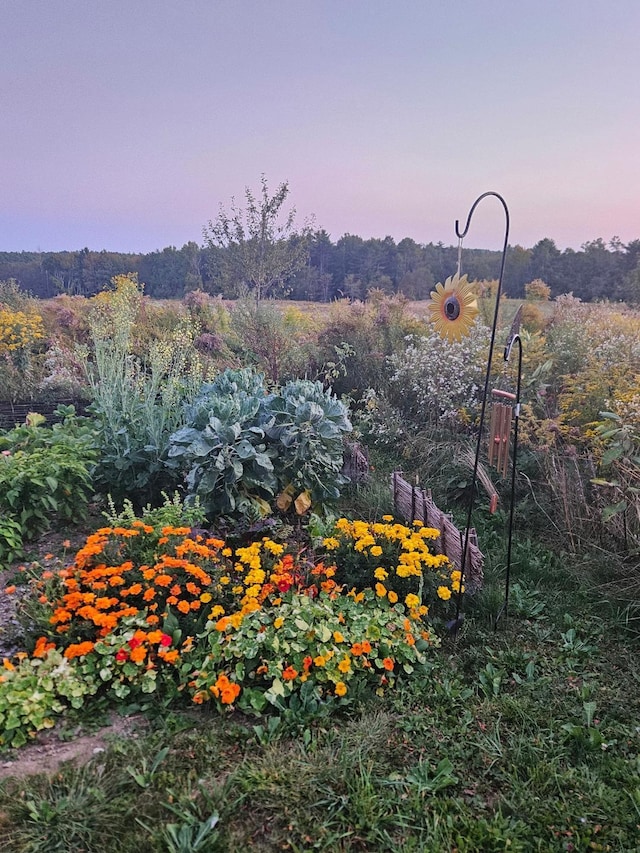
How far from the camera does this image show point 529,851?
4.97ft

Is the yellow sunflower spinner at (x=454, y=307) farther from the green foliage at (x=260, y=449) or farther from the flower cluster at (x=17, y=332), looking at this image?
the flower cluster at (x=17, y=332)

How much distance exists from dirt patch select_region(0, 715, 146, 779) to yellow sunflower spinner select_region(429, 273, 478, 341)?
2.05 m

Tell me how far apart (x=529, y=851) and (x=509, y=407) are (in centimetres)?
174

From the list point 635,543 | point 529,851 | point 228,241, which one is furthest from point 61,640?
point 228,241

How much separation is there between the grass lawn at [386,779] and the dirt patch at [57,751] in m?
0.05

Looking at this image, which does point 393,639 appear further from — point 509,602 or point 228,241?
point 228,241

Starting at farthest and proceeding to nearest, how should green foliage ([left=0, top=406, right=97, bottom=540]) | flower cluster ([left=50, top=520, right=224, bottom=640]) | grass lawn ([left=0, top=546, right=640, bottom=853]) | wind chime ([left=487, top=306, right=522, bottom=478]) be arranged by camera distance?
green foliage ([left=0, top=406, right=97, bottom=540]), wind chime ([left=487, top=306, right=522, bottom=478]), flower cluster ([left=50, top=520, right=224, bottom=640]), grass lawn ([left=0, top=546, right=640, bottom=853])

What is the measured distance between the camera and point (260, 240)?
11359mm

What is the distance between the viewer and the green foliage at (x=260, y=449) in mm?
3271

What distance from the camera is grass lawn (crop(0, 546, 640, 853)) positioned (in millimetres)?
1523

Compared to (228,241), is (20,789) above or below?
below

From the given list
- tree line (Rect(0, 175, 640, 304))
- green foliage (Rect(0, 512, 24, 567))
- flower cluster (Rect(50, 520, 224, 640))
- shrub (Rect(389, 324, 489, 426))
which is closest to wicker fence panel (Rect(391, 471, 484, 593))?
flower cluster (Rect(50, 520, 224, 640))

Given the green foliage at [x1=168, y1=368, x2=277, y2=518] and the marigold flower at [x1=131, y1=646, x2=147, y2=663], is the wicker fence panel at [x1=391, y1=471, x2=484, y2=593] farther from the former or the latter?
the marigold flower at [x1=131, y1=646, x2=147, y2=663]

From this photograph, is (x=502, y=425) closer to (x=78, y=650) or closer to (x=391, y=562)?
(x=391, y=562)
